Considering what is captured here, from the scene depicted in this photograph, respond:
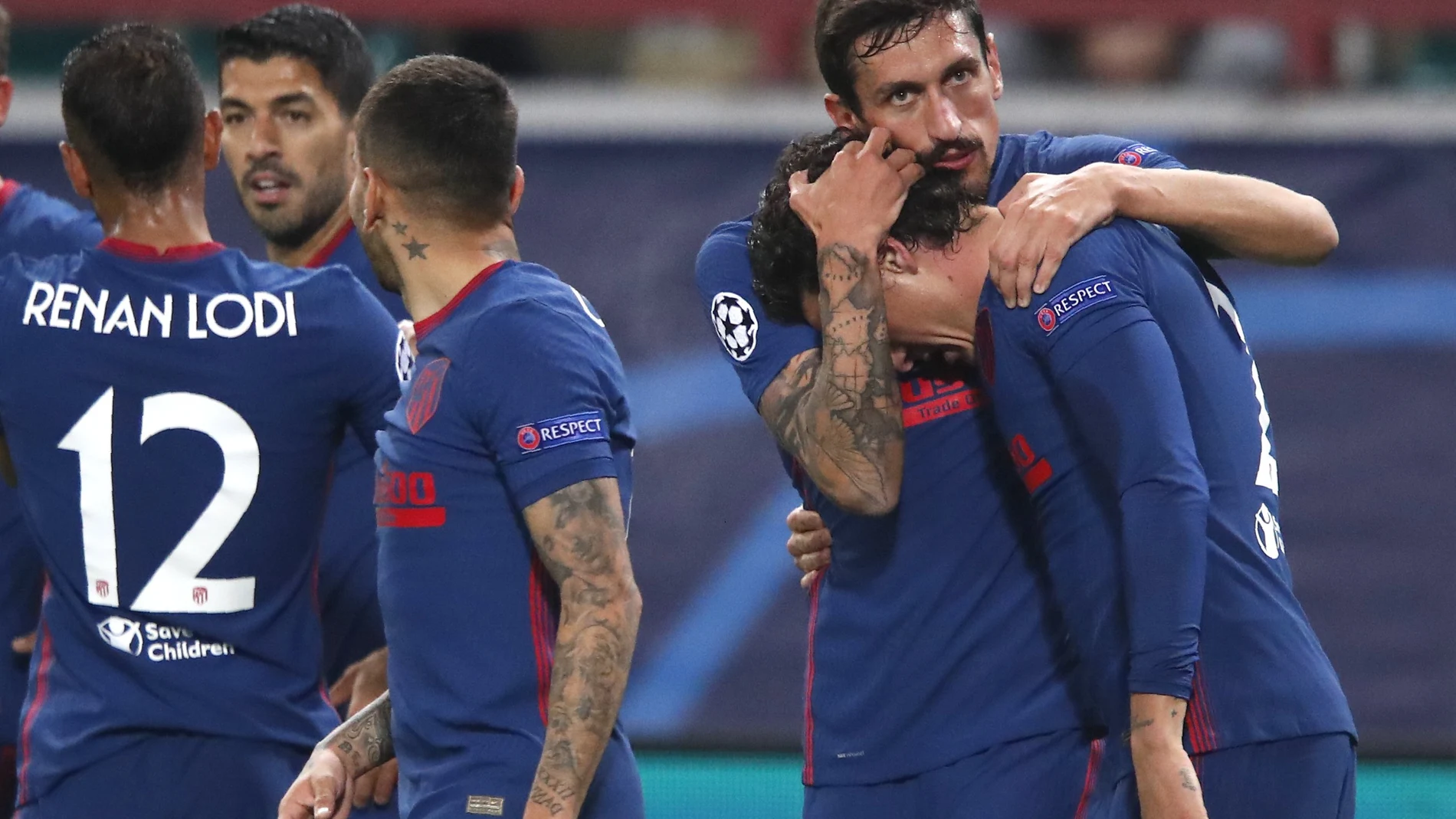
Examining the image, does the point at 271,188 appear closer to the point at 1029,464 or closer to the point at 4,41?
the point at 4,41

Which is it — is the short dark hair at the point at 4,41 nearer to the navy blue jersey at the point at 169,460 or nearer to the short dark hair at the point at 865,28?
the navy blue jersey at the point at 169,460

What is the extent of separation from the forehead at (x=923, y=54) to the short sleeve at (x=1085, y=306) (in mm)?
538

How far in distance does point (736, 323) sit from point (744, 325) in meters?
0.02

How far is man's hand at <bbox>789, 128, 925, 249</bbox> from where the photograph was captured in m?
3.20

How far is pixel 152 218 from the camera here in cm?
369

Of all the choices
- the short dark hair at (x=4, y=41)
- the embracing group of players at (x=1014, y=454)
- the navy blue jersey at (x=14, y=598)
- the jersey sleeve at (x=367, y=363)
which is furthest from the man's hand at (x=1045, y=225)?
the short dark hair at (x=4, y=41)

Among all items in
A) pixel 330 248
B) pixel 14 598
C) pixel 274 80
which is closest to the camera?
pixel 14 598

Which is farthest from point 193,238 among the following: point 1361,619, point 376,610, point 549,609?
point 1361,619

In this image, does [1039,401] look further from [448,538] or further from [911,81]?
[448,538]

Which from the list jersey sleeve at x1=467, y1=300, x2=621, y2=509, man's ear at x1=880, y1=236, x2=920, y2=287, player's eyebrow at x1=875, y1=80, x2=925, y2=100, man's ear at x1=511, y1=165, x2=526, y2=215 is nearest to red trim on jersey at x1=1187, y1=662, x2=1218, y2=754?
man's ear at x1=880, y1=236, x2=920, y2=287

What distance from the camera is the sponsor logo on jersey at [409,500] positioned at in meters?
3.02

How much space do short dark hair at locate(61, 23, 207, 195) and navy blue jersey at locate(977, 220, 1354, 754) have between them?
1741 millimetres

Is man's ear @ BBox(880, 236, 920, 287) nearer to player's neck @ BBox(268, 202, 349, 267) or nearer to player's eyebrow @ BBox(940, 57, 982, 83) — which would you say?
player's eyebrow @ BBox(940, 57, 982, 83)

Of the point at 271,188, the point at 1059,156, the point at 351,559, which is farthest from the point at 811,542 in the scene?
the point at 271,188
